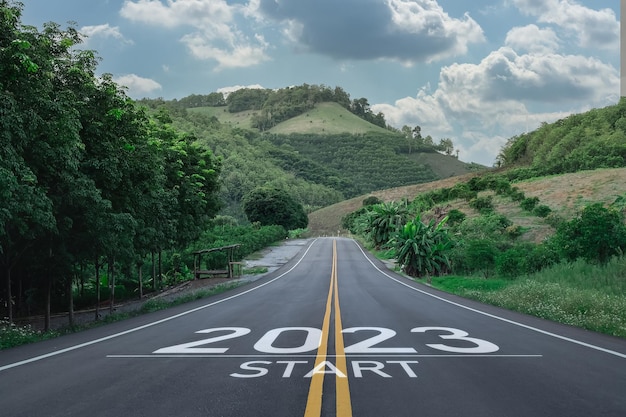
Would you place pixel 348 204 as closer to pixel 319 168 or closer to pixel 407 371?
pixel 319 168

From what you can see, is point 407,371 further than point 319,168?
No

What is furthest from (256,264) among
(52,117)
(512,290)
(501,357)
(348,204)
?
(348,204)

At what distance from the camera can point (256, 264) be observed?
43594 mm

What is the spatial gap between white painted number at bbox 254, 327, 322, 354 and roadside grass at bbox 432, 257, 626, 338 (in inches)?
233

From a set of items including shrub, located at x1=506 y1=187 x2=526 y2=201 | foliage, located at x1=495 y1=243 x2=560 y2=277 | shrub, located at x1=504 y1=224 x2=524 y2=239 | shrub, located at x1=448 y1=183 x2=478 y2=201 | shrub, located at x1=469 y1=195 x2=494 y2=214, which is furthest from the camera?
shrub, located at x1=448 y1=183 x2=478 y2=201

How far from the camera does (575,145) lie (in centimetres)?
9112

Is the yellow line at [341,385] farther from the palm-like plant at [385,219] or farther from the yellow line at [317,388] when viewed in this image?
the palm-like plant at [385,219]

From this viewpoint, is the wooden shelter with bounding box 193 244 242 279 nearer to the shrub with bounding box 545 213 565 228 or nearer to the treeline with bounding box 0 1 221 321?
the treeline with bounding box 0 1 221 321

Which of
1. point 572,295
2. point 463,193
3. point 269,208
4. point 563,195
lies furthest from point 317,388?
point 269,208

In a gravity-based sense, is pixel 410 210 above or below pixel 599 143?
below

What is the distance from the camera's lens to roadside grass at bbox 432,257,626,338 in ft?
38.6

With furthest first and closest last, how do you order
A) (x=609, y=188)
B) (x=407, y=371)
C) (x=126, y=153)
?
1. (x=609, y=188)
2. (x=126, y=153)
3. (x=407, y=371)

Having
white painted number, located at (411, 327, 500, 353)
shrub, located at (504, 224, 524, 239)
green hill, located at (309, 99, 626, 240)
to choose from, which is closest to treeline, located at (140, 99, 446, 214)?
green hill, located at (309, 99, 626, 240)

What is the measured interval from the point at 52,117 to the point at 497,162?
137841 millimetres
